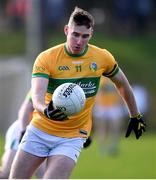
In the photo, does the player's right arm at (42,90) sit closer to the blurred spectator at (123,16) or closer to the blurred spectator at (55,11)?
the blurred spectator at (55,11)

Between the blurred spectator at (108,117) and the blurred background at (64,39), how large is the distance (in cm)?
43

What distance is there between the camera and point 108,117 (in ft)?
78.9

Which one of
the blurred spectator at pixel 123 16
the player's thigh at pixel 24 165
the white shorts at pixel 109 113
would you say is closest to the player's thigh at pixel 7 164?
the player's thigh at pixel 24 165

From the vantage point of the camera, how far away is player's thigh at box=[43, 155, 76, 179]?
10.6 metres

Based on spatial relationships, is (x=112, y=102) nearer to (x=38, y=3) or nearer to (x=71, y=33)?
(x=38, y=3)

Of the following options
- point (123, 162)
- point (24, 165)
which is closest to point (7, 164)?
point (24, 165)

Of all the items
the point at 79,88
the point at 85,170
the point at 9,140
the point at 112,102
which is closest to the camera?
the point at 79,88

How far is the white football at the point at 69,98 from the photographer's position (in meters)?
10.3

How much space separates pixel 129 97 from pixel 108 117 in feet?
41.7

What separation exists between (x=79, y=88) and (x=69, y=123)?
63 cm

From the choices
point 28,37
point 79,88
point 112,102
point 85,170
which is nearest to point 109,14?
point 28,37

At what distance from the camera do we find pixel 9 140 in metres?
12.6

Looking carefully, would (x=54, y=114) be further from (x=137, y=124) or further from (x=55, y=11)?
(x=55, y=11)

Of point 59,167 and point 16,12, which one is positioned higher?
point 59,167
